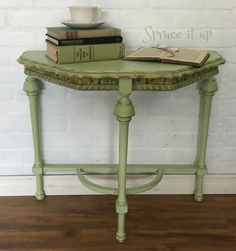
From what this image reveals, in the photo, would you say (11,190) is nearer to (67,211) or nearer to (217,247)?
(67,211)

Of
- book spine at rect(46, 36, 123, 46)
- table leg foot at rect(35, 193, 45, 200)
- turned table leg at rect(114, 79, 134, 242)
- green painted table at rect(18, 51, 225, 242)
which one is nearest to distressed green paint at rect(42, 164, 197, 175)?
green painted table at rect(18, 51, 225, 242)

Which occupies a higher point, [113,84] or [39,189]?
[113,84]

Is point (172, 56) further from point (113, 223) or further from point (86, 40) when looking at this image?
point (113, 223)

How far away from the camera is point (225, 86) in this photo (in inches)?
66.7

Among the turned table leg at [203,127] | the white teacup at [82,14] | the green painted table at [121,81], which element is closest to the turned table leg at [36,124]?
the green painted table at [121,81]

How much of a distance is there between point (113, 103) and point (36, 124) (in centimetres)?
33

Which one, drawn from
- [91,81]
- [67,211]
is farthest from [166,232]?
[91,81]

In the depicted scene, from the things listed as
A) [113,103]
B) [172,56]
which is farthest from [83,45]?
[113,103]

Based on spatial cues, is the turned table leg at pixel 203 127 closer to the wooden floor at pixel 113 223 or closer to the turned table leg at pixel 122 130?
the wooden floor at pixel 113 223

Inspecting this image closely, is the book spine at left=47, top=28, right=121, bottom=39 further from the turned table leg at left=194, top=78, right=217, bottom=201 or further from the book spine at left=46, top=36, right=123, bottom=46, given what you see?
the turned table leg at left=194, top=78, right=217, bottom=201

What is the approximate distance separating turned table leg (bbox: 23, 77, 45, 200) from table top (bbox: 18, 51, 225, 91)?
20 cm

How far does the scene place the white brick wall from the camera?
1.57 m

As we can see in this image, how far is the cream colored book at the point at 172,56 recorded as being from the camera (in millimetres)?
1325

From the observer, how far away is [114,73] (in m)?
1.24
